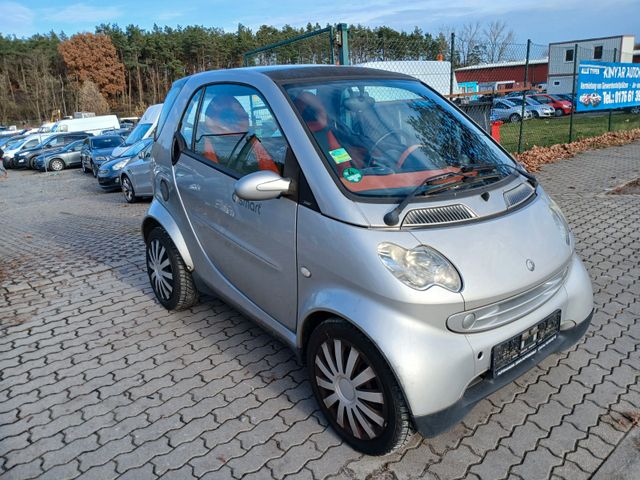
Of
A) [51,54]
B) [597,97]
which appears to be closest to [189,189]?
[597,97]

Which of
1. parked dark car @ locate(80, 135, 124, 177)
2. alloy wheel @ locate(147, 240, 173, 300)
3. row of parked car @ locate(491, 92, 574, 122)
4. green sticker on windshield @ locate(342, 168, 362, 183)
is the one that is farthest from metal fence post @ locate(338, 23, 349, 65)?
row of parked car @ locate(491, 92, 574, 122)

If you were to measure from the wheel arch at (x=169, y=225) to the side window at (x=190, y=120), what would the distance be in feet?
2.14

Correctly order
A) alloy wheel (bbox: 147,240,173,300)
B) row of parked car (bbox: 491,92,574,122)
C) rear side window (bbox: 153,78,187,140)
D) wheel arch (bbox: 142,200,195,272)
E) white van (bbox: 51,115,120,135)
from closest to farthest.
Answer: wheel arch (bbox: 142,200,195,272) < rear side window (bbox: 153,78,187,140) < alloy wheel (bbox: 147,240,173,300) < row of parked car (bbox: 491,92,574,122) < white van (bbox: 51,115,120,135)

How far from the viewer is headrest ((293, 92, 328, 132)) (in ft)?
8.95

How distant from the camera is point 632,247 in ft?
17.4

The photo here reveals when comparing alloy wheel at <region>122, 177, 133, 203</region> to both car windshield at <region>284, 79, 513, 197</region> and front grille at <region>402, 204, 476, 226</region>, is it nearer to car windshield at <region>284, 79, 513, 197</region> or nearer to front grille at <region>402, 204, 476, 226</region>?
car windshield at <region>284, 79, 513, 197</region>

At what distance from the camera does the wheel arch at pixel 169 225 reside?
383 cm

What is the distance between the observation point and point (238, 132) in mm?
3188

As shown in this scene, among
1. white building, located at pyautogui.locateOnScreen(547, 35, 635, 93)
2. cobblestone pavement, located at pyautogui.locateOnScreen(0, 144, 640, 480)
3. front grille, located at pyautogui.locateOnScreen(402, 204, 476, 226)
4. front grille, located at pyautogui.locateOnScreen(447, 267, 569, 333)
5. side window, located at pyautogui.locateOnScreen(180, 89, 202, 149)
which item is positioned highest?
white building, located at pyautogui.locateOnScreen(547, 35, 635, 93)

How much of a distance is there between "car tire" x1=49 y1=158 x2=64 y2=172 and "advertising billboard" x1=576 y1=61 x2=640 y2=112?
71.6 ft

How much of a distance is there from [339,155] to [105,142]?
64.3 ft

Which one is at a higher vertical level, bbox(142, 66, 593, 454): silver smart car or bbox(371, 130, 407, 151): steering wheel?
bbox(371, 130, 407, 151): steering wheel

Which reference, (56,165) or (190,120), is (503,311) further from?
(56,165)

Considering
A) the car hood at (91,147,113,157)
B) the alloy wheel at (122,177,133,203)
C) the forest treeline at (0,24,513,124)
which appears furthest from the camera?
the forest treeline at (0,24,513,124)
